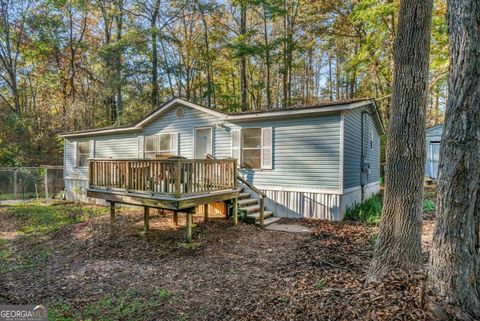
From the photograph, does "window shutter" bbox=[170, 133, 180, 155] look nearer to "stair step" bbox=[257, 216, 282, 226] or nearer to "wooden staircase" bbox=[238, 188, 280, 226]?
"wooden staircase" bbox=[238, 188, 280, 226]

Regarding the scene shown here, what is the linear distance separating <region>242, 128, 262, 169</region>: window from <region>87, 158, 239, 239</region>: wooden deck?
1845mm

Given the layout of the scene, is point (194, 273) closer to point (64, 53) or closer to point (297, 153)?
point (297, 153)

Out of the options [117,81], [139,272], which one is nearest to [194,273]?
[139,272]

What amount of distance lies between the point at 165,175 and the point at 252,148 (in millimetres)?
4099

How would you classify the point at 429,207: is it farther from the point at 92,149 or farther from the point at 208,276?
the point at 92,149

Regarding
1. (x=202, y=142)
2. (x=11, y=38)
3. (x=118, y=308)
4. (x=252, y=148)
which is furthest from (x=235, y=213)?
(x=11, y=38)

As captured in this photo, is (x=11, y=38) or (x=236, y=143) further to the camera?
(x=11, y=38)

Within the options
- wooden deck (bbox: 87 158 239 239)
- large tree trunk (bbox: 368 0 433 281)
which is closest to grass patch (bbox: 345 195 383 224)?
wooden deck (bbox: 87 158 239 239)

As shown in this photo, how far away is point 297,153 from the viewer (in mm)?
8641

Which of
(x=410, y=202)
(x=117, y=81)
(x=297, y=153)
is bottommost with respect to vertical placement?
(x=410, y=202)

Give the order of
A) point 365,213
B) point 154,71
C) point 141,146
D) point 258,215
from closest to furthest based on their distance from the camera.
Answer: point 258,215
point 365,213
point 141,146
point 154,71

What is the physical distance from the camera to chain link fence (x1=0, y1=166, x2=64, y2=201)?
1389 cm

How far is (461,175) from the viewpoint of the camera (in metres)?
2.49

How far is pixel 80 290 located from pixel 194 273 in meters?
1.73
